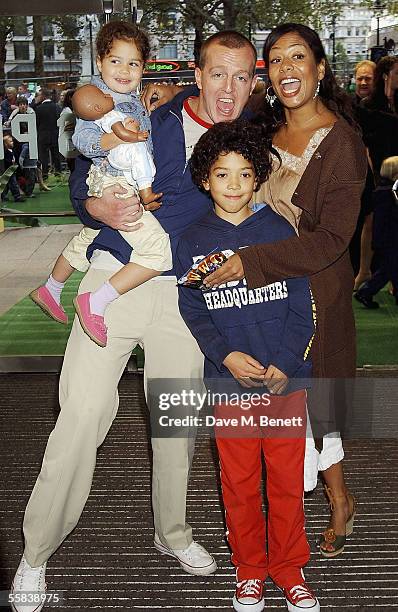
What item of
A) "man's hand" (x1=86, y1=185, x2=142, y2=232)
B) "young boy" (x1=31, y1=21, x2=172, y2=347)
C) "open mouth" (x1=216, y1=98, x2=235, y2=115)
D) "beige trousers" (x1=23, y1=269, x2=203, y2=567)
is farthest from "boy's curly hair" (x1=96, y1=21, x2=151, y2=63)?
"beige trousers" (x1=23, y1=269, x2=203, y2=567)

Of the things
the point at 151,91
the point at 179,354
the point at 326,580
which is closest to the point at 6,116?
the point at 151,91

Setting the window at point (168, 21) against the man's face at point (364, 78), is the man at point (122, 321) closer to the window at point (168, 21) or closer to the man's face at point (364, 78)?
the window at point (168, 21)

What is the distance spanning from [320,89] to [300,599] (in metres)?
1.49

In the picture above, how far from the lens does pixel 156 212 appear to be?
269cm

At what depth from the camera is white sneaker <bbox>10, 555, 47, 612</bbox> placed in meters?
2.74

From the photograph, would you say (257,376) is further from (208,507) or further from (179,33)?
(179,33)

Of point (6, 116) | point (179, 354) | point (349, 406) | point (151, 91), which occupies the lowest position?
point (349, 406)

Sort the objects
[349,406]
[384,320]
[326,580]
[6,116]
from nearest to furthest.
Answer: [326,580] → [349,406] → [6,116] → [384,320]

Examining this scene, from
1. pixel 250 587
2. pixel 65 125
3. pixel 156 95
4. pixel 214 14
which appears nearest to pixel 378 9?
pixel 214 14

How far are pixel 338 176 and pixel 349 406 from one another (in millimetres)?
909

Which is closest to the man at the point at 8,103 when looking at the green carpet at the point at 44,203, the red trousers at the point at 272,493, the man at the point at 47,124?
the man at the point at 47,124

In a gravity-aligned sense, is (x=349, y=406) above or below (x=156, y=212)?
below

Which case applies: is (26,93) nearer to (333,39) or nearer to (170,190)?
(333,39)

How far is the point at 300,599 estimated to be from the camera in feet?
8.86
